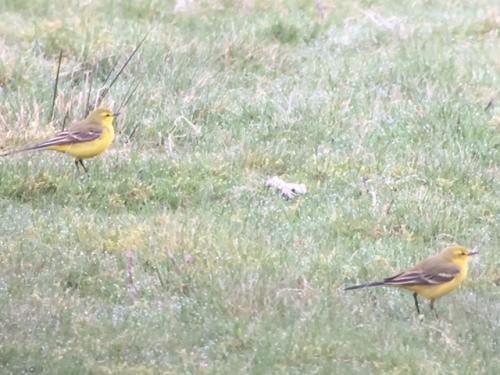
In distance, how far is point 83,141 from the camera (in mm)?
8531

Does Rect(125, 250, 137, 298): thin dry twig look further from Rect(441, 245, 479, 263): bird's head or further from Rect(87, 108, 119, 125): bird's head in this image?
Rect(87, 108, 119, 125): bird's head

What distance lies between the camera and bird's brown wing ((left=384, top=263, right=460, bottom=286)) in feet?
20.9

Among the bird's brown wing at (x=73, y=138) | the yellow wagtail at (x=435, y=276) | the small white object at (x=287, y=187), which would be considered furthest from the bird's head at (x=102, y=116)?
the yellow wagtail at (x=435, y=276)

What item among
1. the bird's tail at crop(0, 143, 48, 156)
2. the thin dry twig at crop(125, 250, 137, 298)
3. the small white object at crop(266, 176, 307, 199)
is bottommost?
the small white object at crop(266, 176, 307, 199)

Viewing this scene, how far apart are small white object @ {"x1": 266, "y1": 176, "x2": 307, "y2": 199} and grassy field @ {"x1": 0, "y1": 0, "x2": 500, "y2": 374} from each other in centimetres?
10

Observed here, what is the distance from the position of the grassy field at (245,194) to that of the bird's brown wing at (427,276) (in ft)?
0.65

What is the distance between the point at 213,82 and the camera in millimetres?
11055

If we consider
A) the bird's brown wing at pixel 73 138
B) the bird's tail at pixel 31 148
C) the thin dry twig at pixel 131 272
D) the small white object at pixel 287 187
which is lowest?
the small white object at pixel 287 187

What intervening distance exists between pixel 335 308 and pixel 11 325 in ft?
5.52

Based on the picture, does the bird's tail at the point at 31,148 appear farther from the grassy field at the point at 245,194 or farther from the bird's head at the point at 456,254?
the bird's head at the point at 456,254

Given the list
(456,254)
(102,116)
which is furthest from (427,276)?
(102,116)

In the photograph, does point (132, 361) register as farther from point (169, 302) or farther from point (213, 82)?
point (213, 82)

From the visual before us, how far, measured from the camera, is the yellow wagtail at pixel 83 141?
8.55m

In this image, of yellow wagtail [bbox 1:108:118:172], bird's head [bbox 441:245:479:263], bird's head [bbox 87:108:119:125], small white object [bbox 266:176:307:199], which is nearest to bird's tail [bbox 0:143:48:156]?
yellow wagtail [bbox 1:108:118:172]
